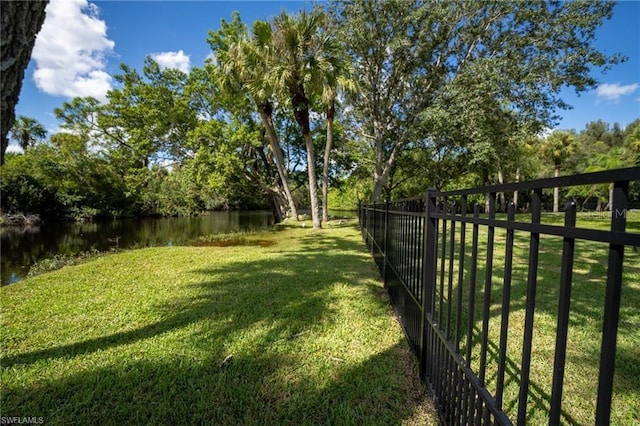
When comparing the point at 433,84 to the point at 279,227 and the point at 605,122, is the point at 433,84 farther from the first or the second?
the point at 605,122

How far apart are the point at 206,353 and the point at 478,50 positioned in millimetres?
13359

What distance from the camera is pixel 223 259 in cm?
614

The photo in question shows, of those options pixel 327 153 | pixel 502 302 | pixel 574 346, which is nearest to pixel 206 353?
pixel 502 302

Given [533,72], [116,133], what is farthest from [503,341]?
[116,133]

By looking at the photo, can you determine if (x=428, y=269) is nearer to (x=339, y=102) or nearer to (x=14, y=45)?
(x=14, y=45)

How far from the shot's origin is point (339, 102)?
502 inches

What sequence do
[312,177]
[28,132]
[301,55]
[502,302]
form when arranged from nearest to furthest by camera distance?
[502,302]
[301,55]
[312,177]
[28,132]

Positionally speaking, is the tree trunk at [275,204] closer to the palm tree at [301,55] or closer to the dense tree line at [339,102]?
the dense tree line at [339,102]

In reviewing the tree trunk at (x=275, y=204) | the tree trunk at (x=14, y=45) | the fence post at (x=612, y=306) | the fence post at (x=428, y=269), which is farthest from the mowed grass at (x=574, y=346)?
the tree trunk at (x=275, y=204)

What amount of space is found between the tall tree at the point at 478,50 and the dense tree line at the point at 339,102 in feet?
0.13

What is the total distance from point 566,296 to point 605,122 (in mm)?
56687

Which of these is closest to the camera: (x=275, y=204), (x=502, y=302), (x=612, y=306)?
(x=612, y=306)

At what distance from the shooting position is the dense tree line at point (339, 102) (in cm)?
962

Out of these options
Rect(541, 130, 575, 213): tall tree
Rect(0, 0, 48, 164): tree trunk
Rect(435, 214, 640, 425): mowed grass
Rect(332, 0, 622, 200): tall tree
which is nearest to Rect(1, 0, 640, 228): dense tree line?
Rect(332, 0, 622, 200): tall tree
